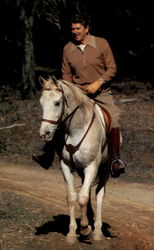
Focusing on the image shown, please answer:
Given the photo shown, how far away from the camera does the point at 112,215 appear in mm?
11047

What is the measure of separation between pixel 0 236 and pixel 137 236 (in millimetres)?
2107

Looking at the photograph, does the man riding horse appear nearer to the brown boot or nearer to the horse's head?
the brown boot

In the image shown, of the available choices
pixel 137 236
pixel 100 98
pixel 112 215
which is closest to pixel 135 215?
pixel 112 215

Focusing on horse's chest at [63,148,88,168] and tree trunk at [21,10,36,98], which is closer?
horse's chest at [63,148,88,168]

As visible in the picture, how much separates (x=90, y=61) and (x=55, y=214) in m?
2.98

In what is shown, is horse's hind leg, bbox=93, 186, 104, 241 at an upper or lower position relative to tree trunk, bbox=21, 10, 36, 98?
upper

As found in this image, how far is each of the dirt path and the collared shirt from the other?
241cm

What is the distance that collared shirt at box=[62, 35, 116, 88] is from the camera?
930cm

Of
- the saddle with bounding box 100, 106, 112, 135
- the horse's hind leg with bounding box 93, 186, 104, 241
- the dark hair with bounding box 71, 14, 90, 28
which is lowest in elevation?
the horse's hind leg with bounding box 93, 186, 104, 241

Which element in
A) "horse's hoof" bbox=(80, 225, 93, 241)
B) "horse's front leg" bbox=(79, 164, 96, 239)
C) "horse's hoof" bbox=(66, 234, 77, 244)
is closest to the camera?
"horse's front leg" bbox=(79, 164, 96, 239)

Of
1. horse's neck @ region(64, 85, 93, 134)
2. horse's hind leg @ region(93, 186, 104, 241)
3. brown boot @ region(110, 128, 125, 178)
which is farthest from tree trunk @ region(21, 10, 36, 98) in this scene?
horse's neck @ region(64, 85, 93, 134)

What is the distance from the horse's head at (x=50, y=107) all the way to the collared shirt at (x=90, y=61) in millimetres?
1142

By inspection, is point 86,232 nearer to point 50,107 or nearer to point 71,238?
point 71,238

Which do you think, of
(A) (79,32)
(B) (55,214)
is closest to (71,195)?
(B) (55,214)
